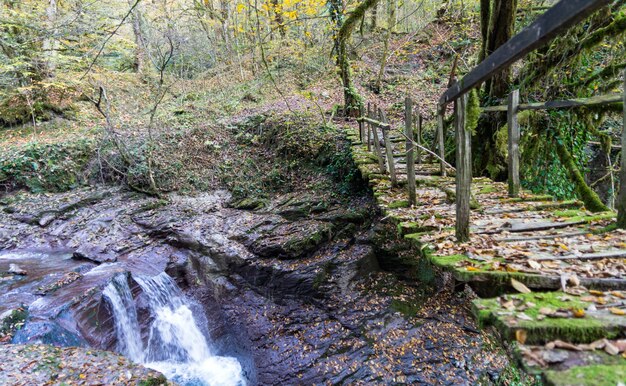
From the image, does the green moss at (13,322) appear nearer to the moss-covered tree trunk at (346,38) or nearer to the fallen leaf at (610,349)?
the fallen leaf at (610,349)

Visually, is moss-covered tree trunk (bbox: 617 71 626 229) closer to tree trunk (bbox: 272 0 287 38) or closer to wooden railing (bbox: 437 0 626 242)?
wooden railing (bbox: 437 0 626 242)

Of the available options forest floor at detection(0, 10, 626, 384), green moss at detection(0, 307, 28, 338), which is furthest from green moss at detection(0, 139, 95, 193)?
green moss at detection(0, 307, 28, 338)

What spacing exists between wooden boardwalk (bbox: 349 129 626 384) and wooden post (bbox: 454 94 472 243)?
26 centimetres

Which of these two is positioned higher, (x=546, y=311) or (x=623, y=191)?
(x=623, y=191)

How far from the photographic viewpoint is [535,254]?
2.30 m

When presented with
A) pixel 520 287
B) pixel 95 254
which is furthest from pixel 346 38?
pixel 520 287

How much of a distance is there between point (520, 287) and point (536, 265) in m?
0.27

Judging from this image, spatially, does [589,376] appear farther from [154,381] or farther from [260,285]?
[260,285]

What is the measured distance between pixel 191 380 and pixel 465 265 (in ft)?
20.0

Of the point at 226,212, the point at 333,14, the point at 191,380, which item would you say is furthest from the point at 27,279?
the point at 333,14

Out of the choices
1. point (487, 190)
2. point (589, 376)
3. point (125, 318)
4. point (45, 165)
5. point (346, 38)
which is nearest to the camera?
point (589, 376)

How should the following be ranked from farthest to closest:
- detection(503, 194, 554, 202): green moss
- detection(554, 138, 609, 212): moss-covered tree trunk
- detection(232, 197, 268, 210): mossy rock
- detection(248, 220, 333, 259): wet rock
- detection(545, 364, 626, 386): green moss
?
1. detection(232, 197, 268, 210): mossy rock
2. detection(248, 220, 333, 259): wet rock
3. detection(554, 138, 609, 212): moss-covered tree trunk
4. detection(503, 194, 554, 202): green moss
5. detection(545, 364, 626, 386): green moss

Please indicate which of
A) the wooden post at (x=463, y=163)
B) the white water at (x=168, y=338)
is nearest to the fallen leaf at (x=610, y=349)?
the wooden post at (x=463, y=163)

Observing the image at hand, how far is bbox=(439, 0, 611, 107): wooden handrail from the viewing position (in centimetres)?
143
